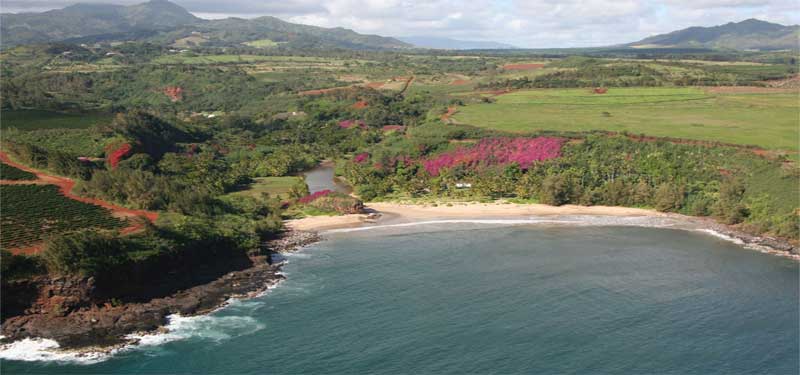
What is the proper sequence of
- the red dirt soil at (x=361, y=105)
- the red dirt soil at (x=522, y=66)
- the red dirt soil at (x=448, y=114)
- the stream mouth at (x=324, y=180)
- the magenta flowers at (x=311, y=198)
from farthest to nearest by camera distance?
the red dirt soil at (x=522, y=66)
the red dirt soil at (x=361, y=105)
the red dirt soil at (x=448, y=114)
the stream mouth at (x=324, y=180)
the magenta flowers at (x=311, y=198)

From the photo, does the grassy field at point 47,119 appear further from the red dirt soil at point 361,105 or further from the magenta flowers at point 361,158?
the red dirt soil at point 361,105

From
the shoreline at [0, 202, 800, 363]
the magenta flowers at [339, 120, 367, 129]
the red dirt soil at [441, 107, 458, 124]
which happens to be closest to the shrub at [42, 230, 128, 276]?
the shoreline at [0, 202, 800, 363]

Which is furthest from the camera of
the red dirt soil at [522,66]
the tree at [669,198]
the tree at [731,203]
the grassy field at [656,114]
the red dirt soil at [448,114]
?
the red dirt soil at [522,66]

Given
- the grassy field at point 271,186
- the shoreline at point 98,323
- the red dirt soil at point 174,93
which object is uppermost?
the red dirt soil at point 174,93

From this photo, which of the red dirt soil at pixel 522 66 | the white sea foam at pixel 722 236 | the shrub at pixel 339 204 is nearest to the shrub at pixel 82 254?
the shrub at pixel 339 204

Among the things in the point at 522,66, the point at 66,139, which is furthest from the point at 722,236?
the point at 522,66

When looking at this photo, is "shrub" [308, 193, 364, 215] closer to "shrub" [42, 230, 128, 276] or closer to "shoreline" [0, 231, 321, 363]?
"shoreline" [0, 231, 321, 363]
